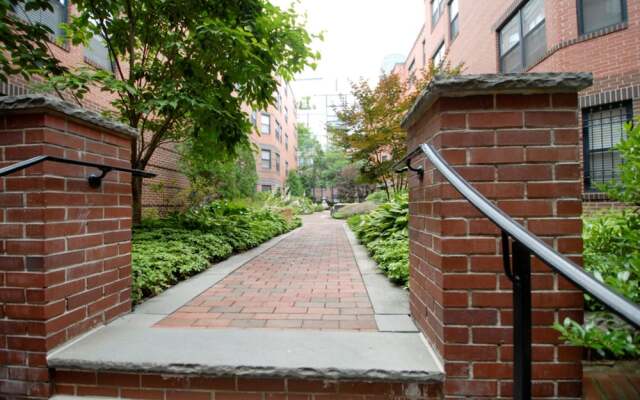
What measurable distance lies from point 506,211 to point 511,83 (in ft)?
2.02

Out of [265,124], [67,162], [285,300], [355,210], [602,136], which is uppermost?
[265,124]

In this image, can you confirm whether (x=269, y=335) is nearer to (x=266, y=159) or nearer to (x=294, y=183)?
(x=266, y=159)

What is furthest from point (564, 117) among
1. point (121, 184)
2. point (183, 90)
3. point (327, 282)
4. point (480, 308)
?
point (183, 90)

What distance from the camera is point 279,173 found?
27953mm

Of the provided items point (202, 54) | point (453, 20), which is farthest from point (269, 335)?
point (453, 20)

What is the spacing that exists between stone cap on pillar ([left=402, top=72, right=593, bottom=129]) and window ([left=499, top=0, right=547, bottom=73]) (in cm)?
A: 784

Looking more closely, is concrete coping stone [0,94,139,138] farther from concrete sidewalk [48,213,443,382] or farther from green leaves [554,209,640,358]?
green leaves [554,209,640,358]

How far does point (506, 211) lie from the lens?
1.63 metres

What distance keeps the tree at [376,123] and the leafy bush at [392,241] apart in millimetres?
3092

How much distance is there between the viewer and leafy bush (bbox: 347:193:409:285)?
11.0 ft

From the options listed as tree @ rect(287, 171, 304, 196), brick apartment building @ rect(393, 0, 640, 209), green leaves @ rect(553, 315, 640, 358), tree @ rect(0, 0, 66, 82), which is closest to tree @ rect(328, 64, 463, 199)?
brick apartment building @ rect(393, 0, 640, 209)

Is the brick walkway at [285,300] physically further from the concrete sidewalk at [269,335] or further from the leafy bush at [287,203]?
the leafy bush at [287,203]

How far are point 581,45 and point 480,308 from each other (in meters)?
7.80

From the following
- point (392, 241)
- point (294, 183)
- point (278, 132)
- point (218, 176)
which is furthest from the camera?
point (294, 183)
